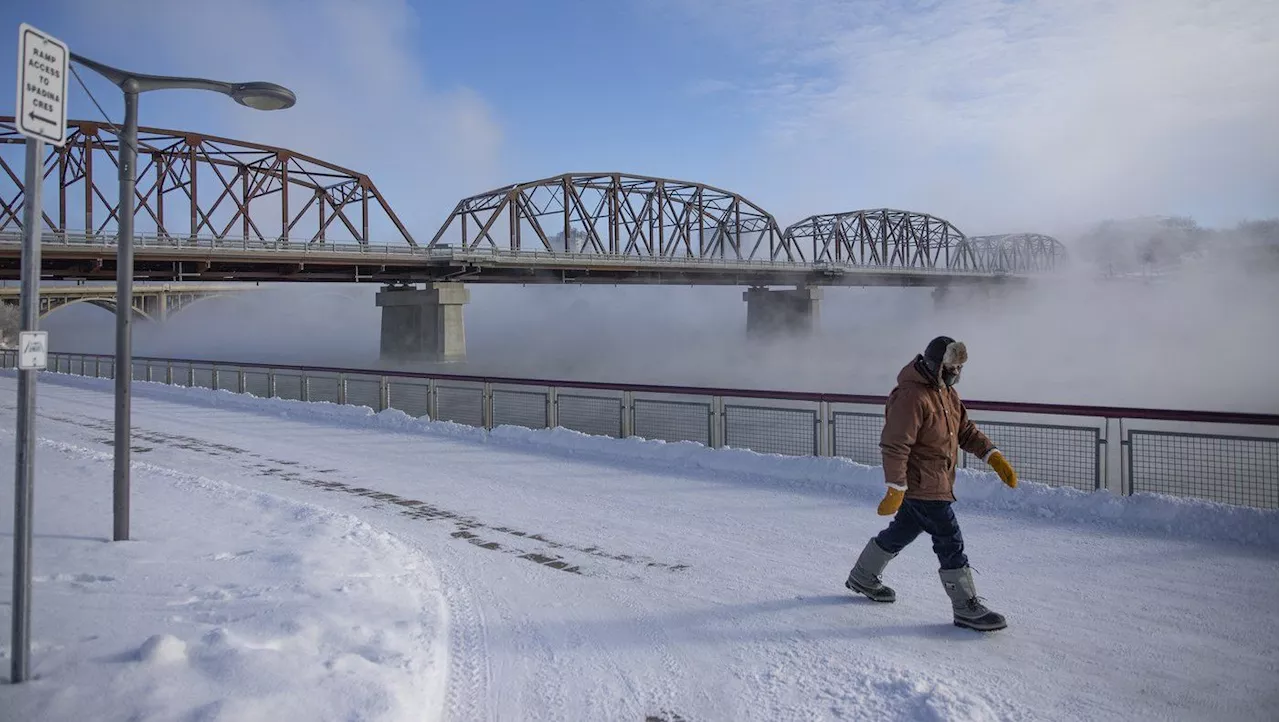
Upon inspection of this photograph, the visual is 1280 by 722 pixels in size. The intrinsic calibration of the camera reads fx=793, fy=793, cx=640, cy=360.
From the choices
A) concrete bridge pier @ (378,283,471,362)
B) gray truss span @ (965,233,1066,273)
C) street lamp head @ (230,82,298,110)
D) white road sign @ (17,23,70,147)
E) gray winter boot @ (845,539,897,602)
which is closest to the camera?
white road sign @ (17,23,70,147)

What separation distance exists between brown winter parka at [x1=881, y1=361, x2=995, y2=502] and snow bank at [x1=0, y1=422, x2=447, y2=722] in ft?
10.3

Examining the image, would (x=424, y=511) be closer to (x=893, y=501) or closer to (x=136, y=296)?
(x=893, y=501)

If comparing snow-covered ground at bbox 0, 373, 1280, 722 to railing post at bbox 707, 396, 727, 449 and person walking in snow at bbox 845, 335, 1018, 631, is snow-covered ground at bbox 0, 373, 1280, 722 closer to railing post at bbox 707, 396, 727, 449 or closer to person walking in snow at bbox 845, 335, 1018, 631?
person walking in snow at bbox 845, 335, 1018, 631

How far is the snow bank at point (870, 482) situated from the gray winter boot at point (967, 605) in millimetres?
3590

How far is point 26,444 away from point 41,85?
6.33 feet

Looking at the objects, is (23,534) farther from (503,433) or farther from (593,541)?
(503,433)

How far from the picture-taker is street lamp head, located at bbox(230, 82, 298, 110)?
26.7 feet

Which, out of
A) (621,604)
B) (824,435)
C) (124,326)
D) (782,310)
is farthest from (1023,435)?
(782,310)

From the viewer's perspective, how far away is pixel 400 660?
183 inches

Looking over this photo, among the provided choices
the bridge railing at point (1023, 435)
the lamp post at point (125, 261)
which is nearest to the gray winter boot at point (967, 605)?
the bridge railing at point (1023, 435)

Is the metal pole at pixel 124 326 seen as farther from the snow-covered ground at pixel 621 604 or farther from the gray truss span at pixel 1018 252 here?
the gray truss span at pixel 1018 252

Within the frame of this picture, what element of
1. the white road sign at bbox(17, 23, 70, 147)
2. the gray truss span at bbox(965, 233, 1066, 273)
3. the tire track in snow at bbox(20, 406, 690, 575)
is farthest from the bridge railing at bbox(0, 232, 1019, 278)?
the gray truss span at bbox(965, 233, 1066, 273)

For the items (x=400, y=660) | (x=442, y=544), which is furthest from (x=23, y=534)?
(x=442, y=544)

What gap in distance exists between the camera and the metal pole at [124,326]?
22.8 ft
